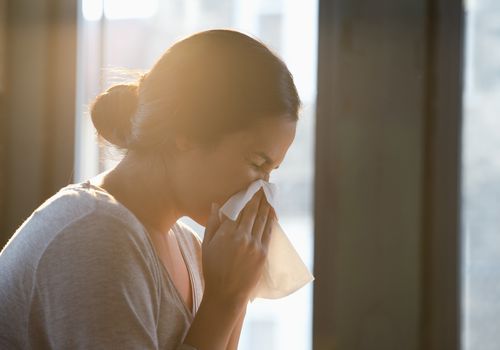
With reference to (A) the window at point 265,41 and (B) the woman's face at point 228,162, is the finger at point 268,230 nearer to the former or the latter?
(B) the woman's face at point 228,162

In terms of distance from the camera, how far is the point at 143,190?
1.05m

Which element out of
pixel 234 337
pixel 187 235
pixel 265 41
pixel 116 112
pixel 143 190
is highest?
pixel 265 41

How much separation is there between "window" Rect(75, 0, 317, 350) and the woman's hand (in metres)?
0.52

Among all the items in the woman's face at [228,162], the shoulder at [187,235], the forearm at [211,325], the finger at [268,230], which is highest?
the woman's face at [228,162]

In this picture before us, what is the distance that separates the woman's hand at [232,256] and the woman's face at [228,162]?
3 cm

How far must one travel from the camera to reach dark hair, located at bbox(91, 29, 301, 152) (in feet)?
3.45

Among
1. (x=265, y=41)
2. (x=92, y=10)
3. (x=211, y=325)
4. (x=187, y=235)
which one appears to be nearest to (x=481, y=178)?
(x=265, y=41)

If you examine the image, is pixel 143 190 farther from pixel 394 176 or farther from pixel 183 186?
pixel 394 176

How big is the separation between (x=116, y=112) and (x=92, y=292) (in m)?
0.34

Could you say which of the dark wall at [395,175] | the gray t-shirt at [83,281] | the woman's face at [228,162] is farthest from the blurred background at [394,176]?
the gray t-shirt at [83,281]

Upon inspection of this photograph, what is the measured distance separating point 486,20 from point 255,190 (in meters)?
0.76

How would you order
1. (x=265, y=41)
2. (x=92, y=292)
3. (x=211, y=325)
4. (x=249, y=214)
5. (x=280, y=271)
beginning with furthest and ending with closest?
(x=265, y=41), (x=280, y=271), (x=249, y=214), (x=211, y=325), (x=92, y=292)

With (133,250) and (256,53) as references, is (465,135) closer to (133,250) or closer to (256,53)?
(256,53)

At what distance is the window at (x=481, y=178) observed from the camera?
5.07ft
